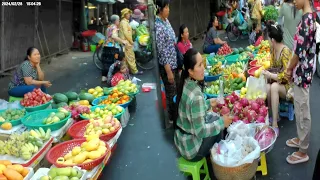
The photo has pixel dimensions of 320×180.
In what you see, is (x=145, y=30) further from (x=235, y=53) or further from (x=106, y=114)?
(x=106, y=114)

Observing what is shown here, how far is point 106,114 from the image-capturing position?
4352 mm

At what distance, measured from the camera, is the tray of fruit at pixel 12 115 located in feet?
12.9

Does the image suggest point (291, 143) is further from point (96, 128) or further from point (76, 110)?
point (76, 110)

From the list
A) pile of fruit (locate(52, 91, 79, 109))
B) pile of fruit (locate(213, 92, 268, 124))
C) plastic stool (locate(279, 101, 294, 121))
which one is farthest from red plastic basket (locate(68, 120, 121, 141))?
plastic stool (locate(279, 101, 294, 121))

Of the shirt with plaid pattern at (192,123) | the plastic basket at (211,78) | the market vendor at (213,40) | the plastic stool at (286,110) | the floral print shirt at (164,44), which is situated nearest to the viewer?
the shirt with plaid pattern at (192,123)

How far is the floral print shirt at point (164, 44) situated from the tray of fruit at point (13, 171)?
238 cm

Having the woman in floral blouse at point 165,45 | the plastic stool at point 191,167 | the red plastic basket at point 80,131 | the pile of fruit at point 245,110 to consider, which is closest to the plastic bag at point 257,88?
the pile of fruit at point 245,110

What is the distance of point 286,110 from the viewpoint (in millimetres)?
5074

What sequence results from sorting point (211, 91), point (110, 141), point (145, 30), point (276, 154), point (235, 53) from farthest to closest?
point (145, 30)
point (235, 53)
point (211, 91)
point (276, 154)
point (110, 141)

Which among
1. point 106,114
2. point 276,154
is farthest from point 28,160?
point 276,154

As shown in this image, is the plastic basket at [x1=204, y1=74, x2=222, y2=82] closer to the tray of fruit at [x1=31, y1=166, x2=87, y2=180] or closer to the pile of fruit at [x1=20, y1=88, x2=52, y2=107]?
the pile of fruit at [x1=20, y1=88, x2=52, y2=107]

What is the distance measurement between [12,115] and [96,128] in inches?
42.8

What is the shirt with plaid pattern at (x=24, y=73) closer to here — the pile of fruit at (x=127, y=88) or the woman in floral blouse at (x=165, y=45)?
the pile of fruit at (x=127, y=88)

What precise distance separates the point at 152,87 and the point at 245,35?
9030 mm
